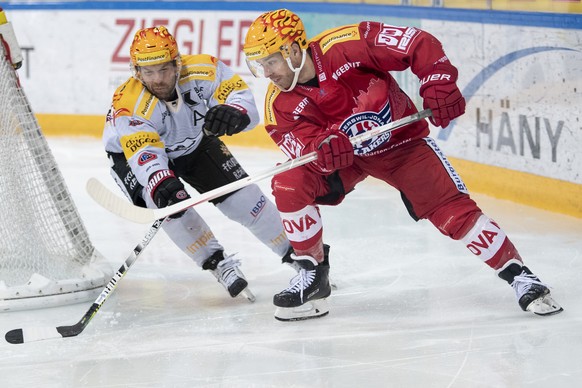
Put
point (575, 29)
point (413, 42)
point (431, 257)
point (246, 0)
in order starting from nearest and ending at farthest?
point (413, 42)
point (431, 257)
point (575, 29)
point (246, 0)

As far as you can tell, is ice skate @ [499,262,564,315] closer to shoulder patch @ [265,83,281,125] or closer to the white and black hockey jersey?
shoulder patch @ [265,83,281,125]

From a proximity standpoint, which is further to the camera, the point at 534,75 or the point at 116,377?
the point at 534,75

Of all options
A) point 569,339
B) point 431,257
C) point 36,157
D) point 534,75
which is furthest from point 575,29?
point 36,157

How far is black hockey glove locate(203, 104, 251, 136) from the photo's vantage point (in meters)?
3.57

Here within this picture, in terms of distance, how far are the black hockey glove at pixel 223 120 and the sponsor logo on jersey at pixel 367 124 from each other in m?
0.35

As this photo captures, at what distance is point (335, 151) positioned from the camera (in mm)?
3277

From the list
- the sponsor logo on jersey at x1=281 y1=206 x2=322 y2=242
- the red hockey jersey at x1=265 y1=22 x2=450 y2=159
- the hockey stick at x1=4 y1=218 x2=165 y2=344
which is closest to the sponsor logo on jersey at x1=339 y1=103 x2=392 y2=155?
the red hockey jersey at x1=265 y1=22 x2=450 y2=159

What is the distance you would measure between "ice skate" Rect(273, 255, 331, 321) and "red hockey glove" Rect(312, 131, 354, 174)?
39 centimetres

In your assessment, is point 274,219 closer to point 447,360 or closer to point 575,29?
point 447,360

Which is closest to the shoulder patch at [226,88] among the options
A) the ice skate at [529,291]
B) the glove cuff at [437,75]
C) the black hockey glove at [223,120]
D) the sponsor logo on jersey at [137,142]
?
the black hockey glove at [223,120]

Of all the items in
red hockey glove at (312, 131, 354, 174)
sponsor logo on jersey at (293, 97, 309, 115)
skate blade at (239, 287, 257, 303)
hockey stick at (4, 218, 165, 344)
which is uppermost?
sponsor logo on jersey at (293, 97, 309, 115)

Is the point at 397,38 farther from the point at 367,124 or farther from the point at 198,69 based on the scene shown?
the point at 198,69

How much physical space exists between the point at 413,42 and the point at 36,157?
140cm

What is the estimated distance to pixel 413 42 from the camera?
11.1 ft
